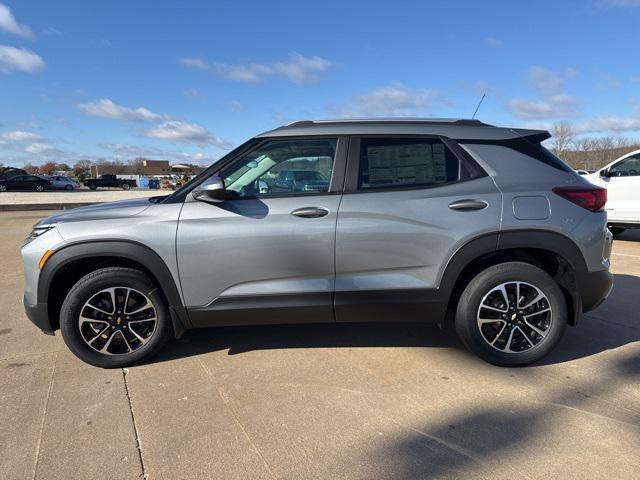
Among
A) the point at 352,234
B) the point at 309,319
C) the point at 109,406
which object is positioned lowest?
the point at 109,406

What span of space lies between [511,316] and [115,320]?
294cm

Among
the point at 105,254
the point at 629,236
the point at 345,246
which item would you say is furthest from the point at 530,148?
the point at 629,236

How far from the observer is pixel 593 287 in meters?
3.34

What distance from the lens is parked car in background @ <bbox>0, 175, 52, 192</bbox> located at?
3731 centimetres

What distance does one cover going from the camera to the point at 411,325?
4289mm

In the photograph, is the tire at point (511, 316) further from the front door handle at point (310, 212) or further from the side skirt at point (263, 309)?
the front door handle at point (310, 212)

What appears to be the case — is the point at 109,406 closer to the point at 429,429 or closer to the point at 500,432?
the point at 429,429

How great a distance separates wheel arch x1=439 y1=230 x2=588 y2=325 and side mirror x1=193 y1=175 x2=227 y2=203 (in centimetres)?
169

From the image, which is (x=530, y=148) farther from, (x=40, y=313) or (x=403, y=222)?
(x=40, y=313)

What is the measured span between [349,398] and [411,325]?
1.51m

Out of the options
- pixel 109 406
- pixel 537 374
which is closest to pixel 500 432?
pixel 537 374

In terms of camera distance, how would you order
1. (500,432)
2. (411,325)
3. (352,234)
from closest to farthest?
(500,432)
(352,234)
(411,325)

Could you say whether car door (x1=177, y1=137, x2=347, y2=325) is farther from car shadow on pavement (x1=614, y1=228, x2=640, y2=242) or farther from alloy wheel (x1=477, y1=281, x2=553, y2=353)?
car shadow on pavement (x1=614, y1=228, x2=640, y2=242)

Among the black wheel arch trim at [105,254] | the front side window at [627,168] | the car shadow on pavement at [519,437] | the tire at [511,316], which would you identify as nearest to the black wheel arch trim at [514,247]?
the tire at [511,316]
